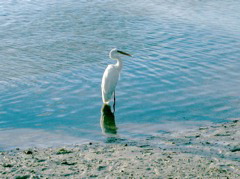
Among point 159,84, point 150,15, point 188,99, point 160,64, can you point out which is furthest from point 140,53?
point 150,15

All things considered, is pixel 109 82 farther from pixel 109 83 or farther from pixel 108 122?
pixel 108 122

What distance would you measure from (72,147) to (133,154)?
1382 millimetres

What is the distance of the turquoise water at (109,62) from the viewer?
30.4 ft

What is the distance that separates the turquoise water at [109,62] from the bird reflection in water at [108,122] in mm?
51

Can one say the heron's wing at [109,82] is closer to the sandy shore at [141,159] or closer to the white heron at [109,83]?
the white heron at [109,83]

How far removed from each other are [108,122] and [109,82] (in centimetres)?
141

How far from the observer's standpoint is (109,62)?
13.4 meters

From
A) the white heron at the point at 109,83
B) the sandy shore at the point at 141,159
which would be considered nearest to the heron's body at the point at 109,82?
the white heron at the point at 109,83

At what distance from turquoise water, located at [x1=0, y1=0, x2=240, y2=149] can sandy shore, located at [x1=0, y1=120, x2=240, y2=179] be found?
2.54 ft

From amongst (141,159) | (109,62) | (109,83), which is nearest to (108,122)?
(109,83)

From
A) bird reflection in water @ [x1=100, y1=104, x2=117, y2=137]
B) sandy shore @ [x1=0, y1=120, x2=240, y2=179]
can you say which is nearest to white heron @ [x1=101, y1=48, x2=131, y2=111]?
bird reflection in water @ [x1=100, y1=104, x2=117, y2=137]

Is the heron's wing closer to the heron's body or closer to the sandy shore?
A: the heron's body

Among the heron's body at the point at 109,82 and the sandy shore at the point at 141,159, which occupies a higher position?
the heron's body at the point at 109,82

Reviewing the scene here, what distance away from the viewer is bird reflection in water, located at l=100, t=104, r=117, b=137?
8.88 m
